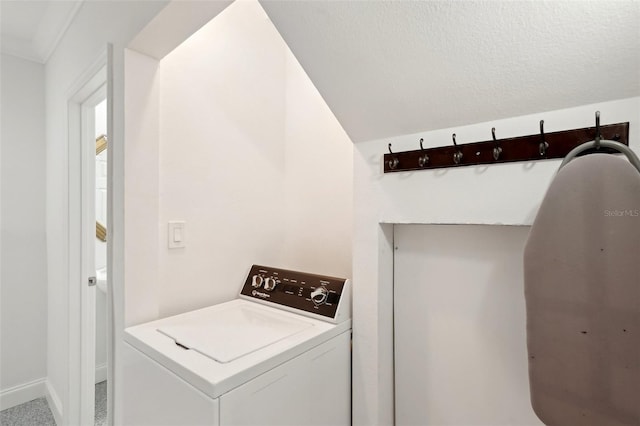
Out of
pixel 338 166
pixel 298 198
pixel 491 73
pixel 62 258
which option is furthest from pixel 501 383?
pixel 62 258

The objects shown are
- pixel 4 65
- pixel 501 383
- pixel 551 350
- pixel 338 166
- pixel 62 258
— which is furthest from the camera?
pixel 4 65

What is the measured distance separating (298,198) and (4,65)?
2398mm

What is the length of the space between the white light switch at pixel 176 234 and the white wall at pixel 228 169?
0.02m

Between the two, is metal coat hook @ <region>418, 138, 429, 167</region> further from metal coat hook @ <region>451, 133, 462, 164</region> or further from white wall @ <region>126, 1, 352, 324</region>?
white wall @ <region>126, 1, 352, 324</region>

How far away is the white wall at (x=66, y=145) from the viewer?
1.26 m

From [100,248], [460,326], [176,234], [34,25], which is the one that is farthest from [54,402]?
[460,326]

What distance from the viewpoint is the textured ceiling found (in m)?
1.85

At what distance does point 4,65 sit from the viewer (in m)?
2.23

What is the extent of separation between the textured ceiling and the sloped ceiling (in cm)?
160

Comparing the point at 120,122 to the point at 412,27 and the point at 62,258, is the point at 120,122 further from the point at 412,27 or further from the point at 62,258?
the point at 62,258

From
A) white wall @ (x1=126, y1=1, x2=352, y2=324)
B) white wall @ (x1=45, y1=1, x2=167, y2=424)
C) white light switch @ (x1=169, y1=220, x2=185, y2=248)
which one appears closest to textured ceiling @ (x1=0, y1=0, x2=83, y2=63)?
white wall @ (x1=45, y1=1, x2=167, y2=424)

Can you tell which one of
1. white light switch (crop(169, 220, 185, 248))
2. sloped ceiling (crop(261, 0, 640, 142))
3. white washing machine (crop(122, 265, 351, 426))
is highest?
sloped ceiling (crop(261, 0, 640, 142))

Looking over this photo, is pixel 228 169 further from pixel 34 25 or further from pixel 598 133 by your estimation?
pixel 34 25

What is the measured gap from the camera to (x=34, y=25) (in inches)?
82.8
